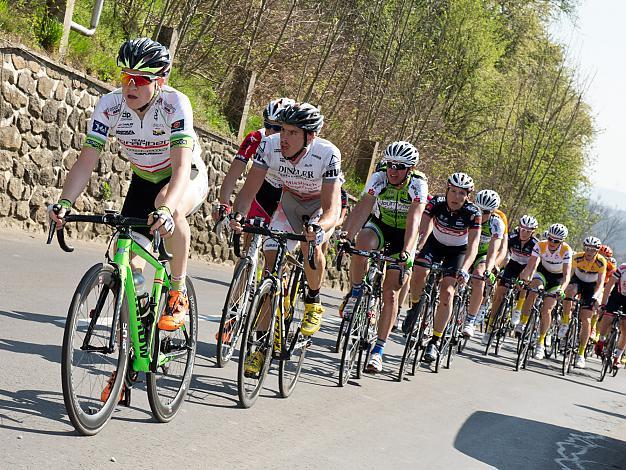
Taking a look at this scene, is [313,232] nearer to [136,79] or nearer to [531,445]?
[136,79]

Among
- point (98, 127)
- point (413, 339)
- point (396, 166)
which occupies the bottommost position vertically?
point (413, 339)

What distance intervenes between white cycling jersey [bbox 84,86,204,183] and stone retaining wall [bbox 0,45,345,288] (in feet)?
26.6

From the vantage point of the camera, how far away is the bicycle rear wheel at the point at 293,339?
7703mm

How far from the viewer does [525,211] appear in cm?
4438

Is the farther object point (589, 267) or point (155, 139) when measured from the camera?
point (589, 267)

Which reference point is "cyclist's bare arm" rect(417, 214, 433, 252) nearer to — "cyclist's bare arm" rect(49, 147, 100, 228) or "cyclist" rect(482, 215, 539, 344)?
"cyclist" rect(482, 215, 539, 344)

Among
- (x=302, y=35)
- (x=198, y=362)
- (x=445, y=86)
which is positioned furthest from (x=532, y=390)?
(x=445, y=86)

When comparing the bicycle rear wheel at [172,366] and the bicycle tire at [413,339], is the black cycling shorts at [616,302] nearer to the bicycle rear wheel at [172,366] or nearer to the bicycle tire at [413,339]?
the bicycle tire at [413,339]

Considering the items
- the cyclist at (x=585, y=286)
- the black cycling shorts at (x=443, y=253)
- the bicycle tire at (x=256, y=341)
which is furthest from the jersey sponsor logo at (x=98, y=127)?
the cyclist at (x=585, y=286)

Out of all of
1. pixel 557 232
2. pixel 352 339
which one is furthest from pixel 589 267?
pixel 352 339

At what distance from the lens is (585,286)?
18906 mm

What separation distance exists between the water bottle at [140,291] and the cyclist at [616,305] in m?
13.8

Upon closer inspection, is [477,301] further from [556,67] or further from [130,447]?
[556,67]

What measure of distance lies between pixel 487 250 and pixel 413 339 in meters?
4.47
